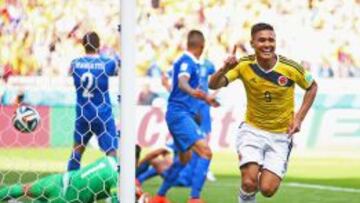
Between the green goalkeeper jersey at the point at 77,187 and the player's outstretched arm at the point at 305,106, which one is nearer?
the green goalkeeper jersey at the point at 77,187

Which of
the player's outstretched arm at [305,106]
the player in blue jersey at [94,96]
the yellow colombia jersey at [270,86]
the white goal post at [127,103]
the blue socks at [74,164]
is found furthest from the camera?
the blue socks at [74,164]

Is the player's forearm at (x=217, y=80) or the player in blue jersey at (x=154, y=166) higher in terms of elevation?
the player's forearm at (x=217, y=80)

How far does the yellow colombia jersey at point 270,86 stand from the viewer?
20.6 feet

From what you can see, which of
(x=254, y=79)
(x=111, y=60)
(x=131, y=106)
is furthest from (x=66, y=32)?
(x=131, y=106)

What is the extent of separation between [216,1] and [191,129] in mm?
7232

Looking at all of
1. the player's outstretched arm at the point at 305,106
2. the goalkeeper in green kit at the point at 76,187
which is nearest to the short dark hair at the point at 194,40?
the player's outstretched arm at the point at 305,106

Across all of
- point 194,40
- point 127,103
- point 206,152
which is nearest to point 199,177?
point 206,152

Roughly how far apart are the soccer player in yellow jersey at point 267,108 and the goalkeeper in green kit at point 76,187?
0.90 m

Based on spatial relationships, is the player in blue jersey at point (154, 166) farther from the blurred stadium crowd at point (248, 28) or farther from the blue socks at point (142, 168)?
the blurred stadium crowd at point (248, 28)

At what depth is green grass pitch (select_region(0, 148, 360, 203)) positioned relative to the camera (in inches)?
336

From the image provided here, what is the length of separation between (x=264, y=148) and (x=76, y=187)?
130 centimetres

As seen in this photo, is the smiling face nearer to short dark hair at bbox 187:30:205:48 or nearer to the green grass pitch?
short dark hair at bbox 187:30:205:48

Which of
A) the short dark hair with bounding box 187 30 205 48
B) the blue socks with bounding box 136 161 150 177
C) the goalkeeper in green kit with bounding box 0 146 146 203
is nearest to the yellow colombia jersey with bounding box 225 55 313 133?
the goalkeeper in green kit with bounding box 0 146 146 203

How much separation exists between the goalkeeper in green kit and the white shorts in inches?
35.3
